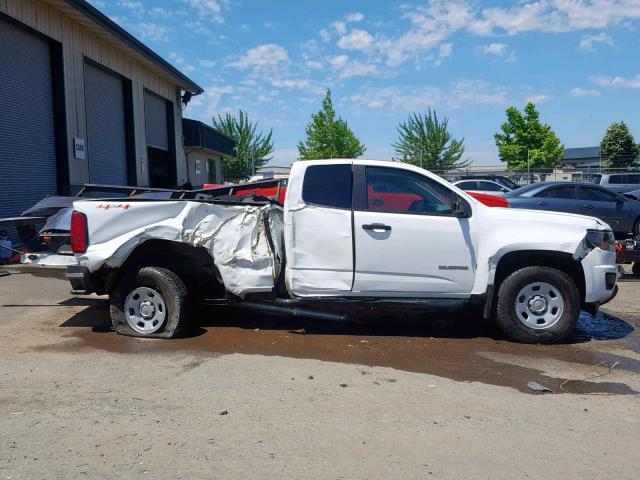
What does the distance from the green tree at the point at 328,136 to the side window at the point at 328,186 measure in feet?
A: 141

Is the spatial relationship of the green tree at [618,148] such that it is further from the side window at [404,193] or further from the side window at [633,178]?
the side window at [404,193]

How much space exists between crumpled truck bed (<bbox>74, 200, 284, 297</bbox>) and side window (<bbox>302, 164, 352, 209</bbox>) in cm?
57

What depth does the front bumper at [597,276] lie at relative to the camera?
6598 millimetres

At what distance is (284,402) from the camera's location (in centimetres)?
494

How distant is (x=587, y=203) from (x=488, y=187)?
37.4ft

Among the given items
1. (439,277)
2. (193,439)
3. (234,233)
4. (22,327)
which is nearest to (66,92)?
(22,327)

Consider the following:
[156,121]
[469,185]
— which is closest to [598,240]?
[469,185]

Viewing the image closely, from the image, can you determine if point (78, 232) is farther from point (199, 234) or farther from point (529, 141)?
point (529, 141)

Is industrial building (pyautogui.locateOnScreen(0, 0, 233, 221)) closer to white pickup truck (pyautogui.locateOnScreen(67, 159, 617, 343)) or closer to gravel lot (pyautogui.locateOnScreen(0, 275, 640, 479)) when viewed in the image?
gravel lot (pyautogui.locateOnScreen(0, 275, 640, 479))

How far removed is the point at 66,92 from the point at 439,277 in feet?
45.3

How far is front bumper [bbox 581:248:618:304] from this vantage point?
6.60 m

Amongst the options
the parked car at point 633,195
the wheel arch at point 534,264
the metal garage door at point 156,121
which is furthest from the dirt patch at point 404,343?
the metal garage door at point 156,121

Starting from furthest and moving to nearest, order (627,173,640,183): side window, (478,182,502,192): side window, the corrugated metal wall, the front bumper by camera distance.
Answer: (627,173,640,183): side window → (478,182,502,192): side window → the corrugated metal wall → the front bumper

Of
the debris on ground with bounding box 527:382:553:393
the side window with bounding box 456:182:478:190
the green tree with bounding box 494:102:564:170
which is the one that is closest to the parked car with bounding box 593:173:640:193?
the side window with bounding box 456:182:478:190
